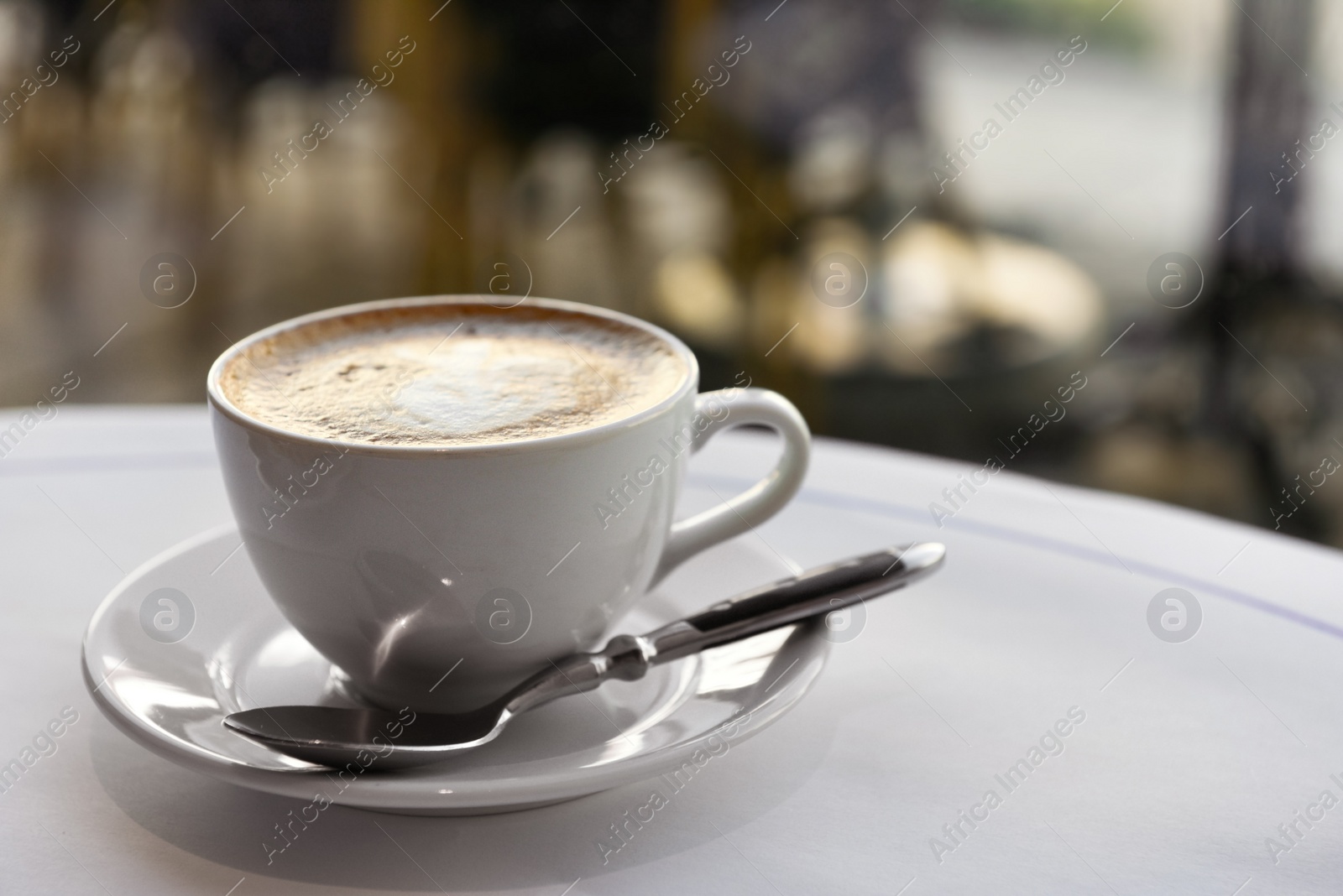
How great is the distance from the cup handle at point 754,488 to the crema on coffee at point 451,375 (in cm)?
3

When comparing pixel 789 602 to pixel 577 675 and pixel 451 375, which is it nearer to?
pixel 577 675

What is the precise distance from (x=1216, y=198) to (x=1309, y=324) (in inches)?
9.5

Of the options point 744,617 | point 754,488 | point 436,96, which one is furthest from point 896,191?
point 744,617

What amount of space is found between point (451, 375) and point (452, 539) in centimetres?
15

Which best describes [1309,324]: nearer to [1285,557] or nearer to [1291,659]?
[1285,557]

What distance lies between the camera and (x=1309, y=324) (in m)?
1.92

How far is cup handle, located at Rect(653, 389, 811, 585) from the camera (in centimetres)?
71

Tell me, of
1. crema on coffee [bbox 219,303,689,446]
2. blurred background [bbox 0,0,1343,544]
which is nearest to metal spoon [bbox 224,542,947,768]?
crema on coffee [bbox 219,303,689,446]

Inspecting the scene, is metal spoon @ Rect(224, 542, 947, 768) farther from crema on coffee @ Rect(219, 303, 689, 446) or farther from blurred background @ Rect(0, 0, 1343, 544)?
blurred background @ Rect(0, 0, 1343, 544)

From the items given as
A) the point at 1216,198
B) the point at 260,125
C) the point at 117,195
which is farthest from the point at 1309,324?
the point at 117,195

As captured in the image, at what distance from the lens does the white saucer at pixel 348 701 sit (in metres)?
0.51

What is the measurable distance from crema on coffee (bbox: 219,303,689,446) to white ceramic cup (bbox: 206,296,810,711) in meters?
0.03

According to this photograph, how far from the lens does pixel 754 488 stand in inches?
29.1

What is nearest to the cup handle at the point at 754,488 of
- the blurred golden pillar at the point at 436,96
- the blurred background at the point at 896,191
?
the blurred background at the point at 896,191
